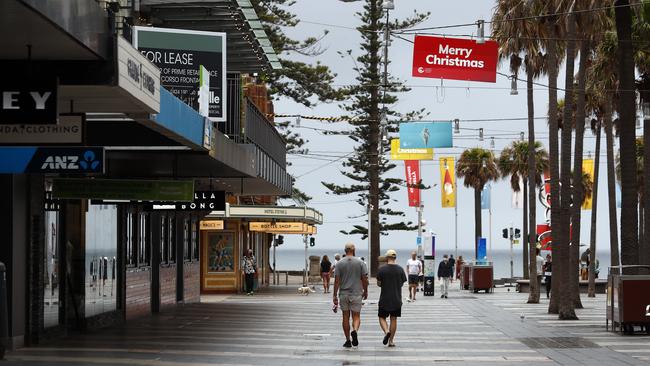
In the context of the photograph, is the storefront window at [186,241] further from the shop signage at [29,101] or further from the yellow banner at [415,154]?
the shop signage at [29,101]

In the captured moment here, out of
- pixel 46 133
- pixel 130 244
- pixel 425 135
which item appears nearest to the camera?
pixel 46 133

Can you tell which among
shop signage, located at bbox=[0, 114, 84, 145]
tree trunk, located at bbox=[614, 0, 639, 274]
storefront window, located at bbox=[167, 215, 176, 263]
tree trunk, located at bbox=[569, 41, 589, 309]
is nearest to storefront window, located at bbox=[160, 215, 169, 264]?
storefront window, located at bbox=[167, 215, 176, 263]

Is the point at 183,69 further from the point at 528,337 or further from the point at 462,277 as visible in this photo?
the point at 462,277

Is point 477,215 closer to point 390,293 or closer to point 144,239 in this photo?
point 144,239

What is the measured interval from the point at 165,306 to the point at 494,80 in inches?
509

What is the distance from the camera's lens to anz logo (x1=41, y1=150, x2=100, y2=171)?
1744cm

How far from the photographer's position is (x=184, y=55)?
24938 mm

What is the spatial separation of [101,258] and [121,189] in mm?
4474

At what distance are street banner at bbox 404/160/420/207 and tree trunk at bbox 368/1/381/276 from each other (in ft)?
18.2

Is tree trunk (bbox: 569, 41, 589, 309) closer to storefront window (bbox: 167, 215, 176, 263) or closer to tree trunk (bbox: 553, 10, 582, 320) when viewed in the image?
tree trunk (bbox: 553, 10, 582, 320)

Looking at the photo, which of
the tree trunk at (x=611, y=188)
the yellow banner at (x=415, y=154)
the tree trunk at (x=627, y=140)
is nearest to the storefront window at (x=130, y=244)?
the tree trunk at (x=627, y=140)

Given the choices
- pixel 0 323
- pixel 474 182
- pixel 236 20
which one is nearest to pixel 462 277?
pixel 474 182

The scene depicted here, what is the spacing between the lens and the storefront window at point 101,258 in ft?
83.6

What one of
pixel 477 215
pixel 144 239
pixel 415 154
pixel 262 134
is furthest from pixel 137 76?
pixel 477 215
